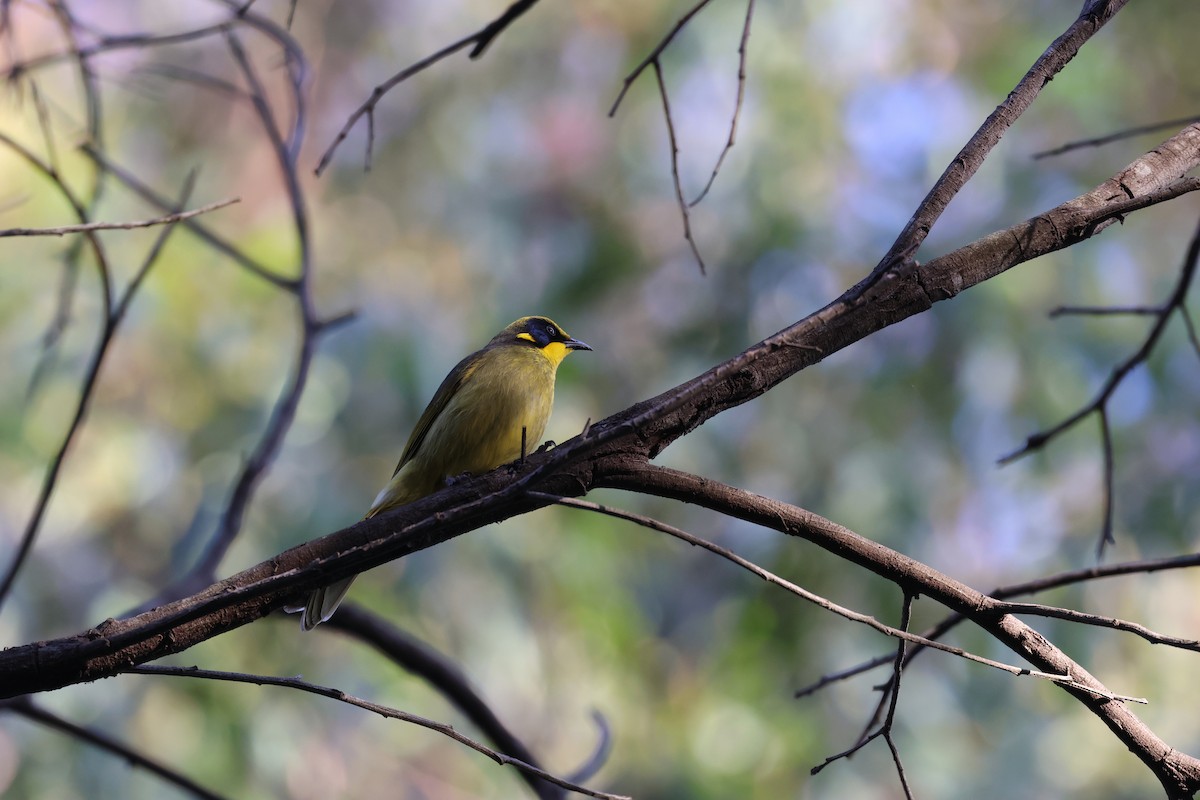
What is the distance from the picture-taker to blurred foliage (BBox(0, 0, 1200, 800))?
827 centimetres

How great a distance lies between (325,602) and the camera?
11.6 feet

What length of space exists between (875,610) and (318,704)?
4.84 meters

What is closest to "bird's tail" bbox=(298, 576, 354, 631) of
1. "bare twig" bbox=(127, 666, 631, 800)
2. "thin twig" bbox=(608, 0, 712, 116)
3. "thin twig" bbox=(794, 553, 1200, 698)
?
"bare twig" bbox=(127, 666, 631, 800)

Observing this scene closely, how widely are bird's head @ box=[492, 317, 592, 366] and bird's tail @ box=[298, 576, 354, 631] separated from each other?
182 centimetres

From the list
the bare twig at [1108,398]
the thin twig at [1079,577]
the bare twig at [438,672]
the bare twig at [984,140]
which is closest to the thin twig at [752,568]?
the thin twig at [1079,577]

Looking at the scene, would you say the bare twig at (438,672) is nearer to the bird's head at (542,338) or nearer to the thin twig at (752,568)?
the bird's head at (542,338)

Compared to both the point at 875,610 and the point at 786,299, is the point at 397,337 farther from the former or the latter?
the point at 875,610

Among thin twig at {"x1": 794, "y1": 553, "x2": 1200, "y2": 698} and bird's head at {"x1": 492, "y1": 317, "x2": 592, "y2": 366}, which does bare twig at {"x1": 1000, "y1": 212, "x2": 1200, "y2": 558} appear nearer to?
thin twig at {"x1": 794, "y1": 553, "x2": 1200, "y2": 698}

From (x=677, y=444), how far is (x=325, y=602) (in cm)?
579

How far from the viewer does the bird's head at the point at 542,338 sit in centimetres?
520

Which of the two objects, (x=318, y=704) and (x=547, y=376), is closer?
(x=547, y=376)

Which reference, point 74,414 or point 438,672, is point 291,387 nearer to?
point 74,414

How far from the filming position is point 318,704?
31.9 feet

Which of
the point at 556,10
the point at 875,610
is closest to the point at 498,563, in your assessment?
the point at 875,610
